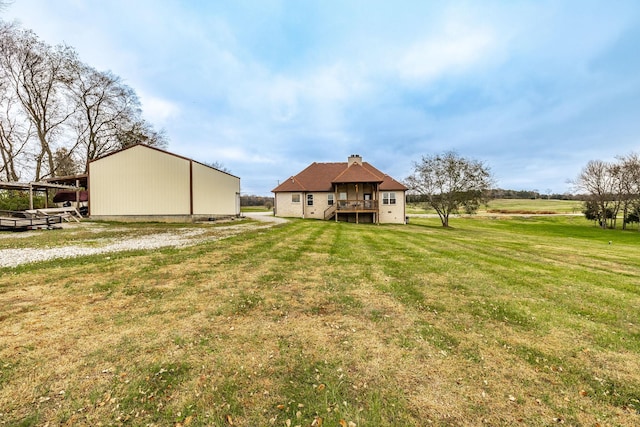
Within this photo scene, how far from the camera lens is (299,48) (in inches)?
1033

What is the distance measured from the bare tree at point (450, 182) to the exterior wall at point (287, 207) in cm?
1325

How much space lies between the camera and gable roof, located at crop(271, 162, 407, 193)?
2767 cm

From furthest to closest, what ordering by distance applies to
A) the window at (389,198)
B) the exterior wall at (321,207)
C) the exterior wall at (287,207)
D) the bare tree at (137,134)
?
the exterior wall at (287,207) < the window at (389,198) < the exterior wall at (321,207) < the bare tree at (137,134)

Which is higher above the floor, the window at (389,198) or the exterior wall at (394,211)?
Answer: the window at (389,198)

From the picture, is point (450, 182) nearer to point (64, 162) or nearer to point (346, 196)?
point (346, 196)

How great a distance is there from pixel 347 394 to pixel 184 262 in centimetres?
652

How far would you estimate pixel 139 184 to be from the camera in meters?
20.2

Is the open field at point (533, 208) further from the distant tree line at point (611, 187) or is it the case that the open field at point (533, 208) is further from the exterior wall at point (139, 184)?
the exterior wall at point (139, 184)

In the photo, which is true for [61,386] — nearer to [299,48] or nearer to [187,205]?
[187,205]

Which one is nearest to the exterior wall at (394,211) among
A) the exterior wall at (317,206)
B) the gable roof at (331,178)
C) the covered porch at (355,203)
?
the gable roof at (331,178)

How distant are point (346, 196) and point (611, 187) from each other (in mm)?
36919

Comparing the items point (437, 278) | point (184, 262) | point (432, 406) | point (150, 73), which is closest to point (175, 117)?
point (150, 73)

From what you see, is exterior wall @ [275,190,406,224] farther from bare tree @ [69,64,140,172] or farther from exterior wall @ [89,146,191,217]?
bare tree @ [69,64,140,172]

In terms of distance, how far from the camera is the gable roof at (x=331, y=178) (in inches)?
1089
